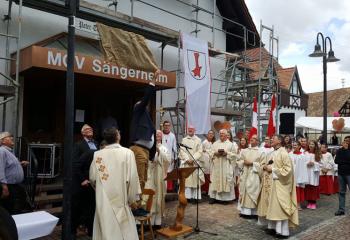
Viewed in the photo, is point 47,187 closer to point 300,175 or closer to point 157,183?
point 157,183

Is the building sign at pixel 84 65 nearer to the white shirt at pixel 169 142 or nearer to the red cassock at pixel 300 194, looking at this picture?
the white shirt at pixel 169 142

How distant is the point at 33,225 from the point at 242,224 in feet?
16.1

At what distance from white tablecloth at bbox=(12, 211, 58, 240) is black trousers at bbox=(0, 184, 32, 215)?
1900 millimetres

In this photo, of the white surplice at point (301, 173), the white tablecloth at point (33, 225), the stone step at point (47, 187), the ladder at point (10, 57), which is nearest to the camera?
the white tablecloth at point (33, 225)

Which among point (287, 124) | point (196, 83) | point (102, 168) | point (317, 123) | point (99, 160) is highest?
point (196, 83)

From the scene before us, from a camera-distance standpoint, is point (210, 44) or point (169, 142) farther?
point (210, 44)

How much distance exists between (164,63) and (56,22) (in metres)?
3.87

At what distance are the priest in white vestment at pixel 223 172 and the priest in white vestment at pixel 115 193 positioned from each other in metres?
5.29

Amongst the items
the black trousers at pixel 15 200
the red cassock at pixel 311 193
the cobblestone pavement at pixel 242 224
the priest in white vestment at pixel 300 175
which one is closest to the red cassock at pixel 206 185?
the cobblestone pavement at pixel 242 224

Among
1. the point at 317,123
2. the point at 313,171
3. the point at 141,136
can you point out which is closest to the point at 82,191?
the point at 141,136

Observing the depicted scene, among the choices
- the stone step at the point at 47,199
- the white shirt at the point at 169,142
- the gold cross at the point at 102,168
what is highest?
the white shirt at the point at 169,142

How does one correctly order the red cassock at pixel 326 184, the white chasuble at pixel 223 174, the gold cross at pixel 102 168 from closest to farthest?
the gold cross at pixel 102 168, the white chasuble at pixel 223 174, the red cassock at pixel 326 184

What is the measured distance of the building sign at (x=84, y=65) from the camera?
7531mm

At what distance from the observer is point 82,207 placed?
19.8 feet
